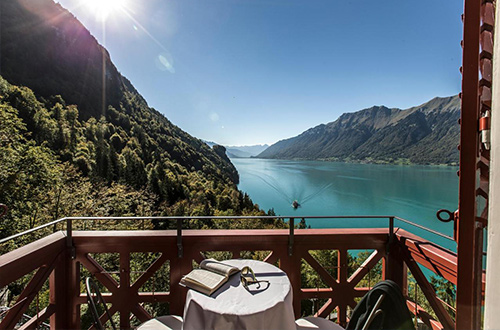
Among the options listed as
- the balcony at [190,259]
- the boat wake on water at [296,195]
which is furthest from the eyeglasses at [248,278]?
the boat wake on water at [296,195]

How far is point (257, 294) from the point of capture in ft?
4.41

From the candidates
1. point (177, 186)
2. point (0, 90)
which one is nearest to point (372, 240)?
point (0, 90)

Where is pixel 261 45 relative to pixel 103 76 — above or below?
below

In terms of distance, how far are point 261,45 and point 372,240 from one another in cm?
1141

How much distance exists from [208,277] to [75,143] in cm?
2924

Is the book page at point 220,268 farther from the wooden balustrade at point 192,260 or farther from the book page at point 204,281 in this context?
the wooden balustrade at point 192,260

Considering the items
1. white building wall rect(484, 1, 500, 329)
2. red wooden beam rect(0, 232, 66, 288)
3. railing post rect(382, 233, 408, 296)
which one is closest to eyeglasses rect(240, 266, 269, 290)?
white building wall rect(484, 1, 500, 329)

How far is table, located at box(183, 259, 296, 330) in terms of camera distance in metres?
1.20

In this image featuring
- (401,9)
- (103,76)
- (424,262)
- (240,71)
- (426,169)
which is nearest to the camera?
(424,262)

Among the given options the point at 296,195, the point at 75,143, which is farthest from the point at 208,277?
the point at 296,195

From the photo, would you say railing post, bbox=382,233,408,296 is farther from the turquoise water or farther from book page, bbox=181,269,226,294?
the turquoise water

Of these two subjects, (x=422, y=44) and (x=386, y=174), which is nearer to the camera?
(x=422, y=44)

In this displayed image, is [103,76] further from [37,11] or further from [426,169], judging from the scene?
[426,169]

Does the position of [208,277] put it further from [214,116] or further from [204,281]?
[214,116]
